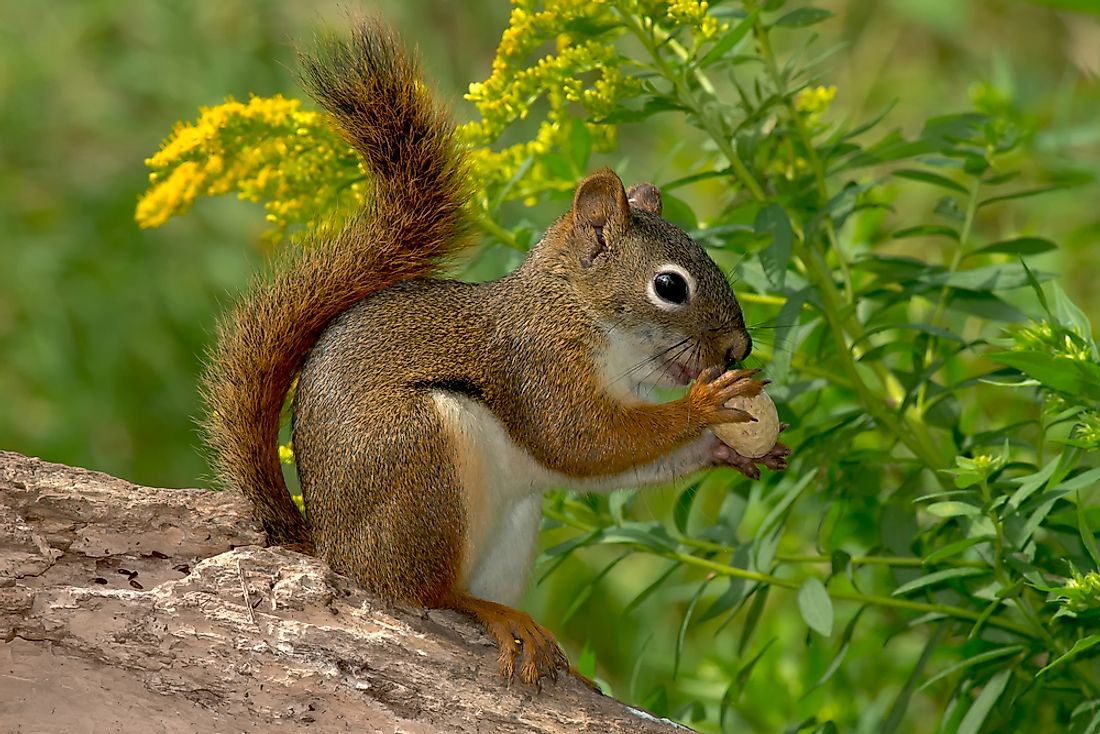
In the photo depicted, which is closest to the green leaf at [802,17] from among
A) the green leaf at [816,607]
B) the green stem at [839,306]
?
the green stem at [839,306]

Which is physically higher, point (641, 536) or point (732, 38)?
point (732, 38)

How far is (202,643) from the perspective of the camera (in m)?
1.63

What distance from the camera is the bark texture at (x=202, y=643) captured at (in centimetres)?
160

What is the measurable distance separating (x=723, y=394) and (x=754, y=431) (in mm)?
65

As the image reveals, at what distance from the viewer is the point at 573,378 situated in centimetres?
195

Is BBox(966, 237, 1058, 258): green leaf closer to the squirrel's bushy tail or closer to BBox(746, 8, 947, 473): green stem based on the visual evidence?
BBox(746, 8, 947, 473): green stem

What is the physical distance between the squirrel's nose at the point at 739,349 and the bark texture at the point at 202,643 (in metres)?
0.49

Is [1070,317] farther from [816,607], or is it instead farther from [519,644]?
[519,644]

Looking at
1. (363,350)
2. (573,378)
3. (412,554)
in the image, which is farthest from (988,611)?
(363,350)

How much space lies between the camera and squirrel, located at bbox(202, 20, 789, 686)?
181cm

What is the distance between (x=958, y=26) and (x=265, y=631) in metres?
3.05

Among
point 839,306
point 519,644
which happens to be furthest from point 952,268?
point 519,644

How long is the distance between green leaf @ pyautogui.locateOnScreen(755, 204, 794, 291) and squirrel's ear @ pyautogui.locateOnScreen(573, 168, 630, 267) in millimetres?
189

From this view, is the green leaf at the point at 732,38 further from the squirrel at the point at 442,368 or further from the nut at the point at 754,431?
the nut at the point at 754,431
